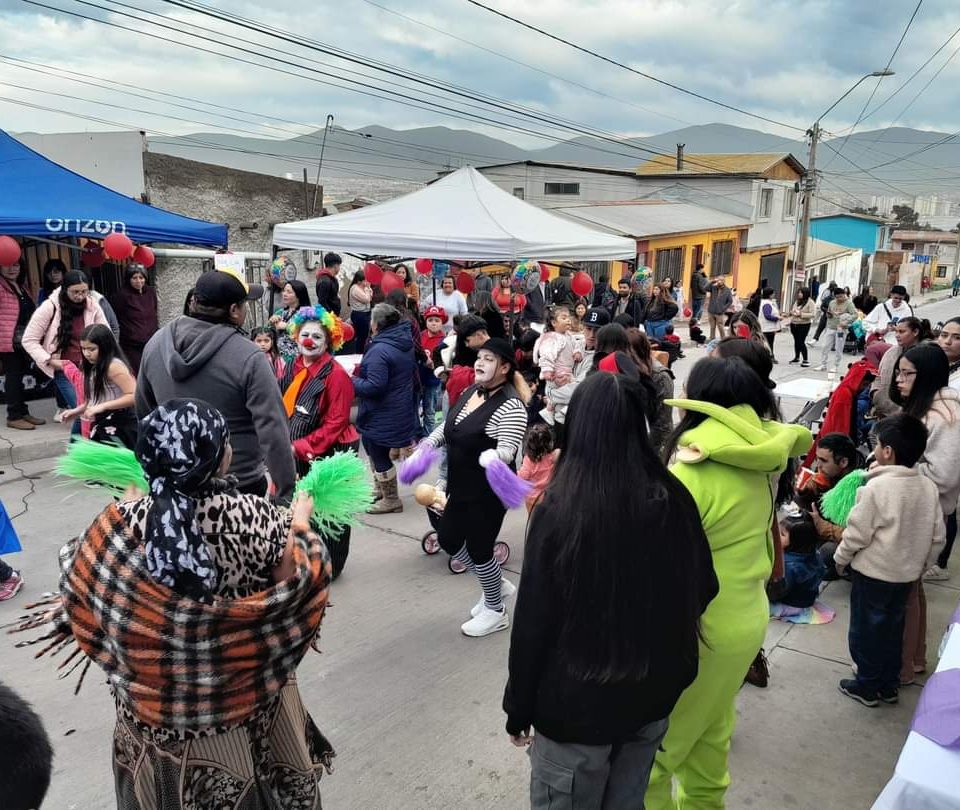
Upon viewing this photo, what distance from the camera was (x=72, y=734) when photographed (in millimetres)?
3275

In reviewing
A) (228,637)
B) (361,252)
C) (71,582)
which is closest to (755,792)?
(228,637)

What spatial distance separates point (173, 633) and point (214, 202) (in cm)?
1378

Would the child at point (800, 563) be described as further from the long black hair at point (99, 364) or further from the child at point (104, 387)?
the long black hair at point (99, 364)

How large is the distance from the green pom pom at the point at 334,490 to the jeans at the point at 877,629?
7.70ft

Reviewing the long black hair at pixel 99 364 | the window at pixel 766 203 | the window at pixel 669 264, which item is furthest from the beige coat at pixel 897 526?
the window at pixel 766 203

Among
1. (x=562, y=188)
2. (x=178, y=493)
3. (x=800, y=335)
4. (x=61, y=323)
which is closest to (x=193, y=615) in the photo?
(x=178, y=493)

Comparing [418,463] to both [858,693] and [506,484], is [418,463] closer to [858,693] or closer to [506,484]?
[506,484]

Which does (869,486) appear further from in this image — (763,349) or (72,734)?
(72,734)

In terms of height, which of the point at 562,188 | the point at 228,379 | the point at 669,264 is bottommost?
the point at 228,379

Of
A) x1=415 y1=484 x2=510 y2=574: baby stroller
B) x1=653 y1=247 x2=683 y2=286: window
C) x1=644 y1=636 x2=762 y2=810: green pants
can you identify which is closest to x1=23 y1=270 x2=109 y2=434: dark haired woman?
x1=415 y1=484 x2=510 y2=574: baby stroller

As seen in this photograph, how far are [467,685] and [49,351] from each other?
5575 millimetres

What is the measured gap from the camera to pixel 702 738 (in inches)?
97.3

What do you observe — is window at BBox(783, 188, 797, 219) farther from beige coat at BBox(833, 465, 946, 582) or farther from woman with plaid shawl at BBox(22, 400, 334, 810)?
woman with plaid shawl at BBox(22, 400, 334, 810)

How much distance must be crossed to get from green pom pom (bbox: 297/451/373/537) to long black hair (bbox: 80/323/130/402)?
306cm
